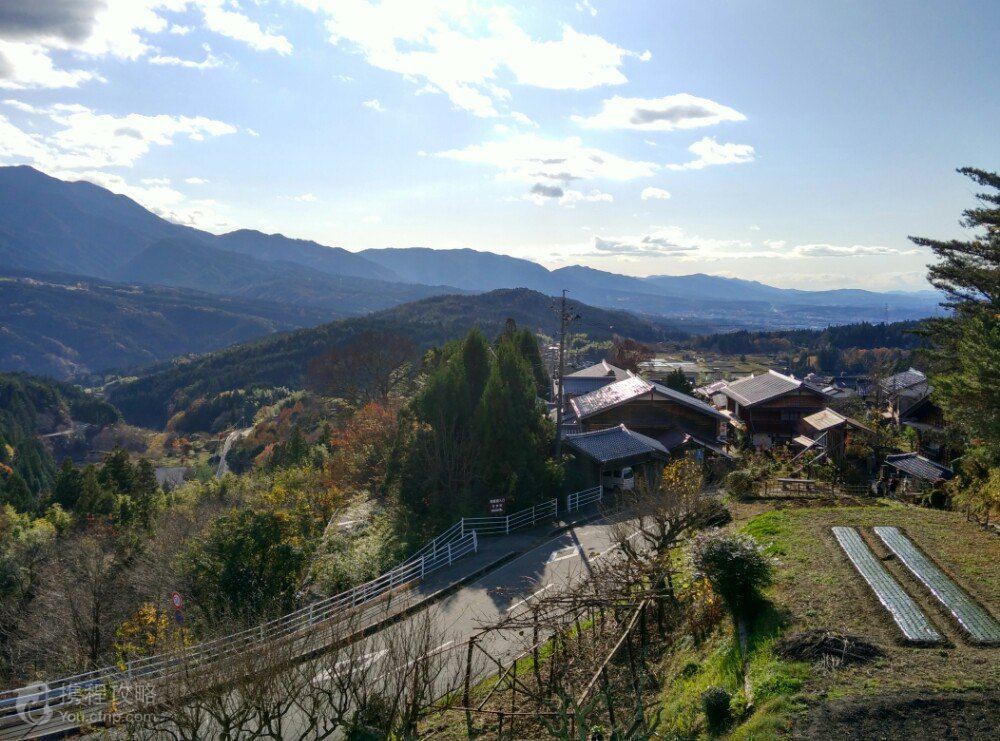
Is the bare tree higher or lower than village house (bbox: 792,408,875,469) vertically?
higher

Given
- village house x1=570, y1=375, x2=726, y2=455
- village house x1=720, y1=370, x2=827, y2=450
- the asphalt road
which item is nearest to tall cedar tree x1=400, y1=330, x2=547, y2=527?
the asphalt road

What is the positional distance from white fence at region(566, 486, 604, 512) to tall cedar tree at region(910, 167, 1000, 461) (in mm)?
12142

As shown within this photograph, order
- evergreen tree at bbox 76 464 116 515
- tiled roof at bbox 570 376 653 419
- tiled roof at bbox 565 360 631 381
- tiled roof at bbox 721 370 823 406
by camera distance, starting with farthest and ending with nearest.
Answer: tiled roof at bbox 565 360 631 381 → tiled roof at bbox 721 370 823 406 → tiled roof at bbox 570 376 653 419 → evergreen tree at bbox 76 464 116 515

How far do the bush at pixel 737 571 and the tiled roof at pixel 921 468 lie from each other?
1617cm

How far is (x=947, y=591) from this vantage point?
941 centimetres

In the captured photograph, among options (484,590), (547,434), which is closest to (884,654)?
(484,590)

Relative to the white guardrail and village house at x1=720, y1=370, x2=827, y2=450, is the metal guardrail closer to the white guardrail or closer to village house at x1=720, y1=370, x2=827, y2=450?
the white guardrail

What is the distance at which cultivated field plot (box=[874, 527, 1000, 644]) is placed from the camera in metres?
8.12

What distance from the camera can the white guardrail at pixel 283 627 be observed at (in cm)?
796

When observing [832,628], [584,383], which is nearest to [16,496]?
[584,383]

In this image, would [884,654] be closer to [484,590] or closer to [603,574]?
[603,574]

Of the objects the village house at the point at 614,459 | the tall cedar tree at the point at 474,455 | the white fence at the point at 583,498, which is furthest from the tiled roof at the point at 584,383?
the tall cedar tree at the point at 474,455

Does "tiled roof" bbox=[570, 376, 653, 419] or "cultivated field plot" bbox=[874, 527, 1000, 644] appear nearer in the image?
"cultivated field plot" bbox=[874, 527, 1000, 644]

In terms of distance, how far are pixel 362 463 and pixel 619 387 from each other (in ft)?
55.5
